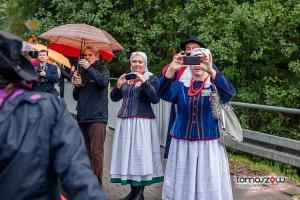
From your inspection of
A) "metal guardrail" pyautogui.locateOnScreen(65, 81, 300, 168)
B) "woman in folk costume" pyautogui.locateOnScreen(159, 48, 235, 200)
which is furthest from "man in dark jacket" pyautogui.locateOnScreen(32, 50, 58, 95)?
"woman in folk costume" pyautogui.locateOnScreen(159, 48, 235, 200)

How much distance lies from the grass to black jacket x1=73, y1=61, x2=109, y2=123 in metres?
2.98

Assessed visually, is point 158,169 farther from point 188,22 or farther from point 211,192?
point 188,22

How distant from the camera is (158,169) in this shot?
255 inches

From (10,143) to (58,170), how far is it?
0.76 ft

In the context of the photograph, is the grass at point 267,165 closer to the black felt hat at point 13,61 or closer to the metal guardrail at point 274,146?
the metal guardrail at point 274,146

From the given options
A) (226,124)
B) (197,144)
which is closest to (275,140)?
(226,124)

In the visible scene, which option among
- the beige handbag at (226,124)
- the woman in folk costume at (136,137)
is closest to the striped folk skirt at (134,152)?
the woman in folk costume at (136,137)

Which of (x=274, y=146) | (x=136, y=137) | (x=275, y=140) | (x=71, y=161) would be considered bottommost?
(x=274, y=146)

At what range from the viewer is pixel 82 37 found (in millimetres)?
6609

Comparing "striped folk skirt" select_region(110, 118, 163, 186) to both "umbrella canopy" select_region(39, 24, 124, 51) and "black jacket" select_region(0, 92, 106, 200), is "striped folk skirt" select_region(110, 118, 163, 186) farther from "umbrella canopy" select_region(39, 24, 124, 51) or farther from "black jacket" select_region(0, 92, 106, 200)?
"black jacket" select_region(0, 92, 106, 200)

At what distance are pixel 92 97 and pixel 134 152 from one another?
33.0 inches

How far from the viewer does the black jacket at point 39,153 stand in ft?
7.45

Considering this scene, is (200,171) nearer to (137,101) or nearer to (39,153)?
(137,101)

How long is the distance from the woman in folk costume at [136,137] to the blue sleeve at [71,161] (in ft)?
12.5
